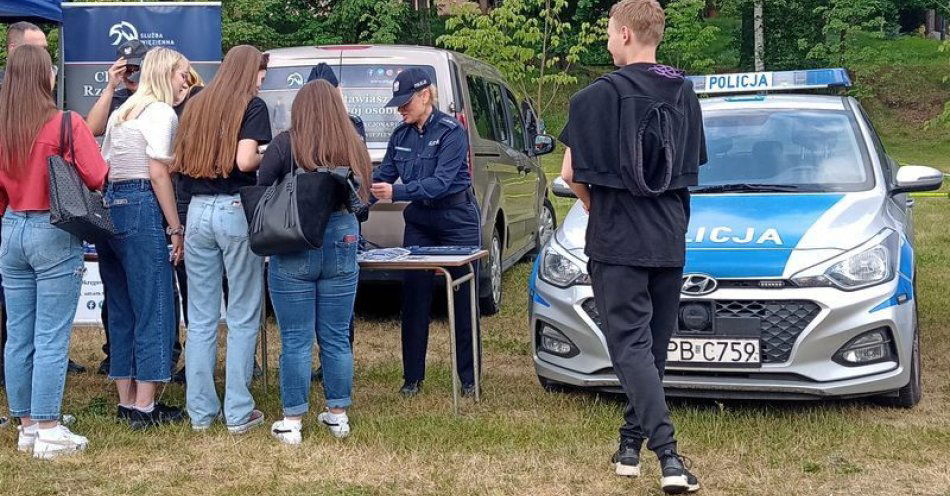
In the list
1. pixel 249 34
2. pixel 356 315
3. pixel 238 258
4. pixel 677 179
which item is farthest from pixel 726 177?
pixel 249 34

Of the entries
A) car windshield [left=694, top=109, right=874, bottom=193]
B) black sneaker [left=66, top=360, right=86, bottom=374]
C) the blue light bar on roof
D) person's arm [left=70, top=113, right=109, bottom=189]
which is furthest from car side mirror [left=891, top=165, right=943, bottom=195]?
black sneaker [left=66, top=360, right=86, bottom=374]

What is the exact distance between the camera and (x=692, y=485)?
4.27 metres

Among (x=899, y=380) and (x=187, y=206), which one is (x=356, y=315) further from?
(x=899, y=380)

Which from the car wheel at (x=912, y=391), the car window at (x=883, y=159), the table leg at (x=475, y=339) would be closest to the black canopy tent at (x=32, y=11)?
the table leg at (x=475, y=339)

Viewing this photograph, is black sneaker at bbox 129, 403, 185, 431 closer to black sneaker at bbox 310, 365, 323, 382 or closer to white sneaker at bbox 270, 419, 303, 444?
white sneaker at bbox 270, 419, 303, 444

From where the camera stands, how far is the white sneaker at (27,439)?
16.4ft

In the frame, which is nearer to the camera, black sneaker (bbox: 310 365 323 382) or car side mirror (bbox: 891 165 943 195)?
car side mirror (bbox: 891 165 943 195)

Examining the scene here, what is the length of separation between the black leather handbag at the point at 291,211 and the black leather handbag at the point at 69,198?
2.08 feet

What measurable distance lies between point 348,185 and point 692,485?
1.87 m

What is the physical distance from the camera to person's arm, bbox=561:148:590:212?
430 centimetres

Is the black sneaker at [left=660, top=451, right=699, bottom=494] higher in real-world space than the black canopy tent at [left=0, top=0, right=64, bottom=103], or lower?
lower

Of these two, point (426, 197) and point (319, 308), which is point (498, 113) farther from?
point (319, 308)

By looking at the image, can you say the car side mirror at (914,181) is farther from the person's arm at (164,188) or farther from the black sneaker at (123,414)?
the black sneaker at (123,414)

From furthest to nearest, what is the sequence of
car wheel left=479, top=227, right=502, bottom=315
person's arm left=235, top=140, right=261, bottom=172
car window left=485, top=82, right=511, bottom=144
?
car window left=485, top=82, right=511, bottom=144, car wheel left=479, top=227, right=502, bottom=315, person's arm left=235, top=140, right=261, bottom=172
